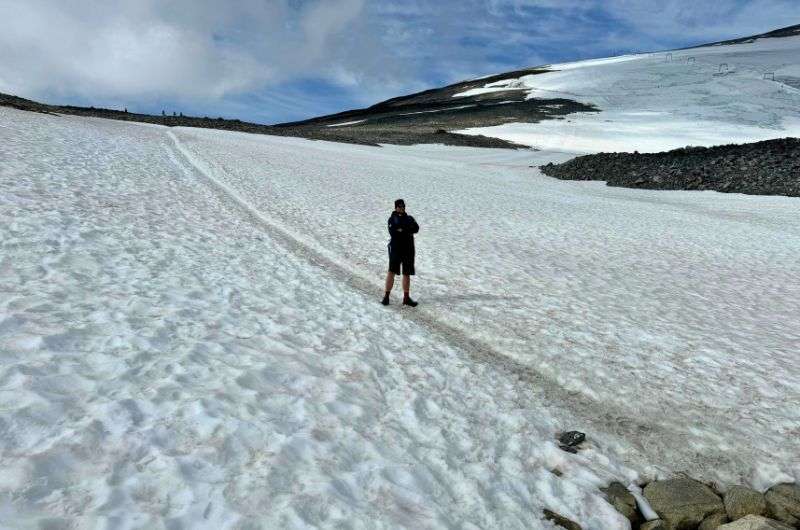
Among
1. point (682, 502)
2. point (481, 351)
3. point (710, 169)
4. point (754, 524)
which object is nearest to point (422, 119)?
point (710, 169)

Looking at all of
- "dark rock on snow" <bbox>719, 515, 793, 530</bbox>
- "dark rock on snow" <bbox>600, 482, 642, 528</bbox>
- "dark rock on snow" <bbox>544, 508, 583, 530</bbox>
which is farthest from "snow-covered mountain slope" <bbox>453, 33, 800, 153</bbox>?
"dark rock on snow" <bbox>544, 508, 583, 530</bbox>

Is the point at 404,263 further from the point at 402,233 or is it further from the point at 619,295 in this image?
the point at 619,295

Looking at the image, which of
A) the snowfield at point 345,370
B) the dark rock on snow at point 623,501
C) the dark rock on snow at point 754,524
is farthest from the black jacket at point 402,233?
the dark rock on snow at point 754,524

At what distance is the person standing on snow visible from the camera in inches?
417

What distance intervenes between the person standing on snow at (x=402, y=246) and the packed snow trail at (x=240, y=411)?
2.11 ft

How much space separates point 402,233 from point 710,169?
118 ft

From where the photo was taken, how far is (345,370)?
288 inches

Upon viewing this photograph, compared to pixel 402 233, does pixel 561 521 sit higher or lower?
lower

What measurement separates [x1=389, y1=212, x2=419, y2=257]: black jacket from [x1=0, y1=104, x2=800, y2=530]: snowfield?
1.24 m

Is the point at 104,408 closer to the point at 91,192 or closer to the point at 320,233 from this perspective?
the point at 320,233

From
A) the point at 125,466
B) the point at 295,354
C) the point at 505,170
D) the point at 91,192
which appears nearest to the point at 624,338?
the point at 295,354

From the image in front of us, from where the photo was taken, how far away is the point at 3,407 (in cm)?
496

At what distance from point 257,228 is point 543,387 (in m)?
10.7

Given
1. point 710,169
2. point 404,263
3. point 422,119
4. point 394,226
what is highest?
point 422,119
